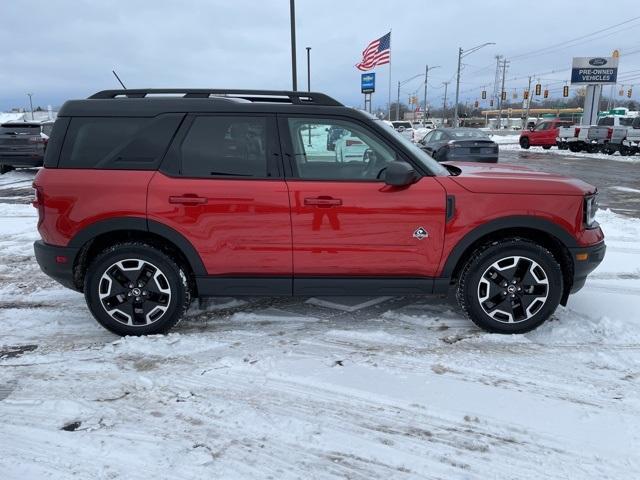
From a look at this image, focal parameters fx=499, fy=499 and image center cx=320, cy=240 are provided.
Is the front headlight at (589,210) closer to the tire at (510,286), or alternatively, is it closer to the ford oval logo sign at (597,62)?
A: the tire at (510,286)

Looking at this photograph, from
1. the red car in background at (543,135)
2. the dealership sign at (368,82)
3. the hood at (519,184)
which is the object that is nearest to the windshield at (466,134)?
the dealership sign at (368,82)

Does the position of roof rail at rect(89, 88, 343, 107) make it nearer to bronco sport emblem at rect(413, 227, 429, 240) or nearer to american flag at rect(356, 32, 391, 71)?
bronco sport emblem at rect(413, 227, 429, 240)

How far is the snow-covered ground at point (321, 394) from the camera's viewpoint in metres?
2.50

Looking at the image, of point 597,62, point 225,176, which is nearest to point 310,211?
point 225,176

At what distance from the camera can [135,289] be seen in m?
3.88

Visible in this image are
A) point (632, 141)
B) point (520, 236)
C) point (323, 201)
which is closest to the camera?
point (323, 201)

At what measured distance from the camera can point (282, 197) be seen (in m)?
3.71

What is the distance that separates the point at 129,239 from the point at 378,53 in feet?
82.3

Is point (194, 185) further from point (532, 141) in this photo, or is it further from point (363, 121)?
point (532, 141)

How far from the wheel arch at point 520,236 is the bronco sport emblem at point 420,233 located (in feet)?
0.84

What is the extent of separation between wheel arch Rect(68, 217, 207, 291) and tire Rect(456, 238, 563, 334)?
6.89ft

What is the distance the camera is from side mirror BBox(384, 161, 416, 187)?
3.60 m

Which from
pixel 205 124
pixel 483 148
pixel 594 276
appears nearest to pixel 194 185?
pixel 205 124

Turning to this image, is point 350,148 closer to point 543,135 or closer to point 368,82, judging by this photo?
point 368,82
